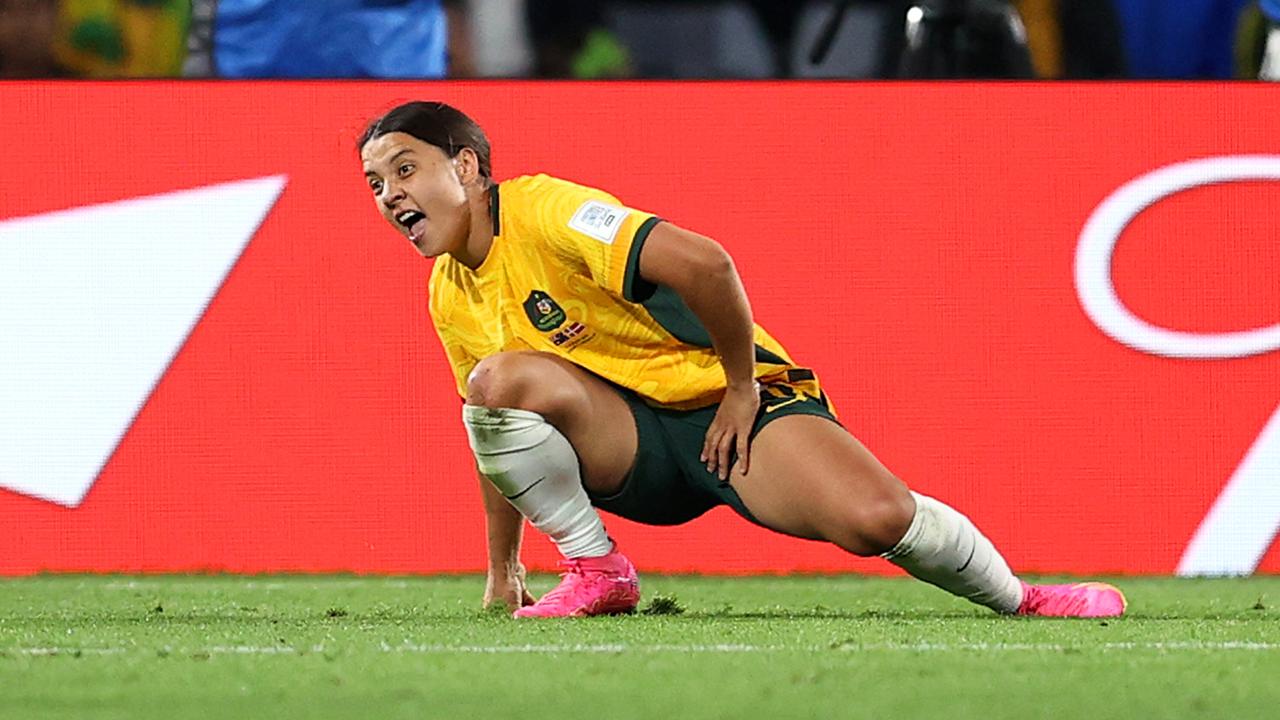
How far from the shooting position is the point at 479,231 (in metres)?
4.30

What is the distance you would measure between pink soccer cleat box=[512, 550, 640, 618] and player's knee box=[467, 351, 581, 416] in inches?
11.8

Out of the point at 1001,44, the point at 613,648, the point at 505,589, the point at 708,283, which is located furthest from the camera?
the point at 1001,44

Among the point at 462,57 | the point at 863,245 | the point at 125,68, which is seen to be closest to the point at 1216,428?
the point at 863,245

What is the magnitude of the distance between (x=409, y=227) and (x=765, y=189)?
1.76 metres

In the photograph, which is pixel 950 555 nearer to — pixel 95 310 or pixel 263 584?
pixel 263 584

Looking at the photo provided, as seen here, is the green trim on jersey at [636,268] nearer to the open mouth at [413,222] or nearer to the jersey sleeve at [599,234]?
the jersey sleeve at [599,234]

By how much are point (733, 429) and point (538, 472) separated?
36 centimetres

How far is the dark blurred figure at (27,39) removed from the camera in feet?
19.2

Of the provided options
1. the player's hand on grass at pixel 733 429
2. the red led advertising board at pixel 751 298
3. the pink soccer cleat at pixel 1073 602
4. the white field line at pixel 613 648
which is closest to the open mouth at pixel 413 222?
the player's hand on grass at pixel 733 429

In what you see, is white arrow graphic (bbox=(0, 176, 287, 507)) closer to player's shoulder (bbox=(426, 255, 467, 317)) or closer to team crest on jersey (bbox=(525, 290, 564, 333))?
player's shoulder (bbox=(426, 255, 467, 317))

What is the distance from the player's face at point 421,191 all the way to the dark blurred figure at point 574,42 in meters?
1.63

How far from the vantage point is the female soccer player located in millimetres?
4117

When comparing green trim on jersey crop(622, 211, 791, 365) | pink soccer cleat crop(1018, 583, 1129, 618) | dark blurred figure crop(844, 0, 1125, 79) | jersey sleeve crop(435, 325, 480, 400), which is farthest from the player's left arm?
dark blurred figure crop(844, 0, 1125, 79)

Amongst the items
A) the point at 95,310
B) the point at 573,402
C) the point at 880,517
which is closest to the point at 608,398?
the point at 573,402
